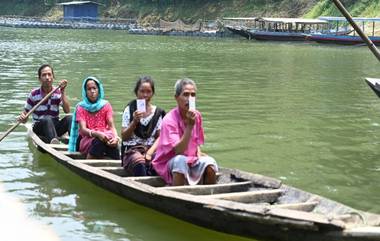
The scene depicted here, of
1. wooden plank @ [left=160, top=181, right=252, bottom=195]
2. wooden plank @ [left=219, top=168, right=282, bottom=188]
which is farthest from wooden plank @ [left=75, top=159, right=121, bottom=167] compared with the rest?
wooden plank @ [left=160, top=181, right=252, bottom=195]

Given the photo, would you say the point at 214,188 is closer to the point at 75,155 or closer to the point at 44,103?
the point at 75,155

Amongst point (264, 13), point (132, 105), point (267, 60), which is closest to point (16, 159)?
point (132, 105)

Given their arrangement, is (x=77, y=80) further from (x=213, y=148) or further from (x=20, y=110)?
(x=213, y=148)

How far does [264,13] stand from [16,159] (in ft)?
157

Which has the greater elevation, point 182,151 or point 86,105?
point 86,105

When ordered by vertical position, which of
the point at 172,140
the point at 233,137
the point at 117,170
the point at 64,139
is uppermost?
the point at 172,140

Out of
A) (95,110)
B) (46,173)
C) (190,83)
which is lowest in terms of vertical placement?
(46,173)

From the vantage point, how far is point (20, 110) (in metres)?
10.9

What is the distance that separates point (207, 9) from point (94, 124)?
2080 inches

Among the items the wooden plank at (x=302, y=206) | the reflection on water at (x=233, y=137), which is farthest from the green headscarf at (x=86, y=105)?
the wooden plank at (x=302, y=206)

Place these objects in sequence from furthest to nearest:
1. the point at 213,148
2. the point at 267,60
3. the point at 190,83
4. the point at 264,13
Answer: the point at 264,13, the point at 267,60, the point at 213,148, the point at 190,83

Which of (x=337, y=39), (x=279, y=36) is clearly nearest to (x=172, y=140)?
(x=337, y=39)

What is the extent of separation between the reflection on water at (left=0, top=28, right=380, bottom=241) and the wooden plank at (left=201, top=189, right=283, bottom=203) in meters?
0.37

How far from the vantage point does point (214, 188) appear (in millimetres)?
5176
